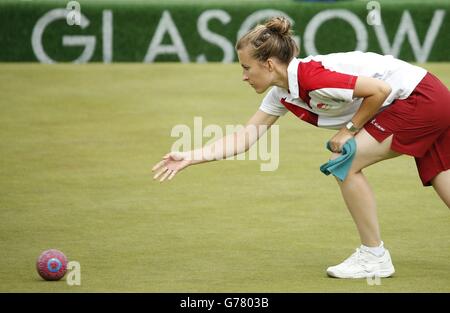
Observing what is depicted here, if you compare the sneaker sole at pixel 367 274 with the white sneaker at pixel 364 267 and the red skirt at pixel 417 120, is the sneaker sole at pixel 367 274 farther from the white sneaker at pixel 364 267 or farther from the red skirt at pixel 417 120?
the red skirt at pixel 417 120

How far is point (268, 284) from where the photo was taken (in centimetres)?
600

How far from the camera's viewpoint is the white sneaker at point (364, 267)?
610 centimetres

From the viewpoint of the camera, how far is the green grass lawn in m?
6.22

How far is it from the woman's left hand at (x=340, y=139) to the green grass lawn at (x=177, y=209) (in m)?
0.76

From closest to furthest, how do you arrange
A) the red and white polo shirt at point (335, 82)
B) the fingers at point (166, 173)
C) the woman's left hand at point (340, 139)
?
the red and white polo shirt at point (335, 82) < the woman's left hand at point (340, 139) < the fingers at point (166, 173)

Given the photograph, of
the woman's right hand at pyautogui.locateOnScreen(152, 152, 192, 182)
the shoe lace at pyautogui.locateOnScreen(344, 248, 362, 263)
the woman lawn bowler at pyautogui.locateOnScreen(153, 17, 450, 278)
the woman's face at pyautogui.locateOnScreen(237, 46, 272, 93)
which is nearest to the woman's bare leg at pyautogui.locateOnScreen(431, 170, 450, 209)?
the woman lawn bowler at pyautogui.locateOnScreen(153, 17, 450, 278)

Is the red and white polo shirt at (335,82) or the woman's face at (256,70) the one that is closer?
the red and white polo shirt at (335,82)

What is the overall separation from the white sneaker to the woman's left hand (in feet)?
2.07

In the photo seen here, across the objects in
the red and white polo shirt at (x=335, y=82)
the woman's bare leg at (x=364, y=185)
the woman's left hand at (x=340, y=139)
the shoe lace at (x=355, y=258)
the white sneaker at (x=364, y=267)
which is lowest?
the white sneaker at (x=364, y=267)

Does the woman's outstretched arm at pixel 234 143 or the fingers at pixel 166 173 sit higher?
the woman's outstretched arm at pixel 234 143

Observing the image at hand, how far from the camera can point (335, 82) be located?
5637 millimetres

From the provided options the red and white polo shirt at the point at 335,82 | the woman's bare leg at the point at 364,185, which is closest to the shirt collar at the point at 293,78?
the red and white polo shirt at the point at 335,82

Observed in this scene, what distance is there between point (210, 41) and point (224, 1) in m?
0.63

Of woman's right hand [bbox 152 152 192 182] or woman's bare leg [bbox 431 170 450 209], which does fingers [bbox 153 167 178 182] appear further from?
woman's bare leg [bbox 431 170 450 209]
